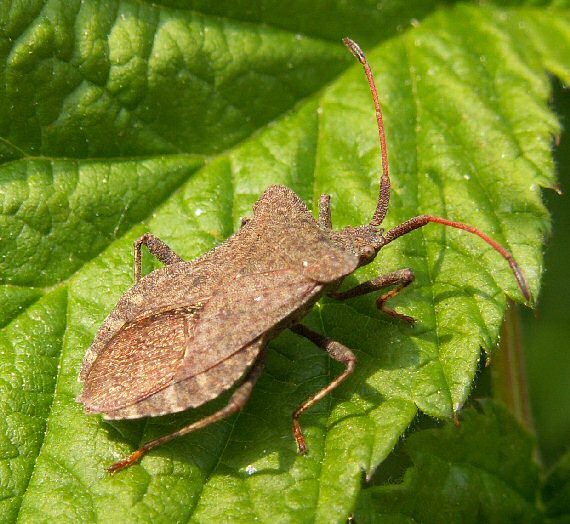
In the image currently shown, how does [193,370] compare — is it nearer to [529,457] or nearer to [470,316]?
[470,316]

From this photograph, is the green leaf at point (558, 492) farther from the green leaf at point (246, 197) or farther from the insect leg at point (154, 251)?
the insect leg at point (154, 251)

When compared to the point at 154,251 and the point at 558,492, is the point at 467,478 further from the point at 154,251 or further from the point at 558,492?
the point at 154,251

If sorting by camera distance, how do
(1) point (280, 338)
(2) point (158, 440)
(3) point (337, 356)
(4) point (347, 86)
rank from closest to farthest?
(2) point (158, 440)
(3) point (337, 356)
(1) point (280, 338)
(4) point (347, 86)

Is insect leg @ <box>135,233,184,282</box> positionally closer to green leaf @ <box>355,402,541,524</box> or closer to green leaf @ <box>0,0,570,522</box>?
green leaf @ <box>0,0,570,522</box>

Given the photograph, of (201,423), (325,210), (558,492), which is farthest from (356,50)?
(558,492)

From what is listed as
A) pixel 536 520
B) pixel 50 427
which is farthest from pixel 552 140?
pixel 50 427
